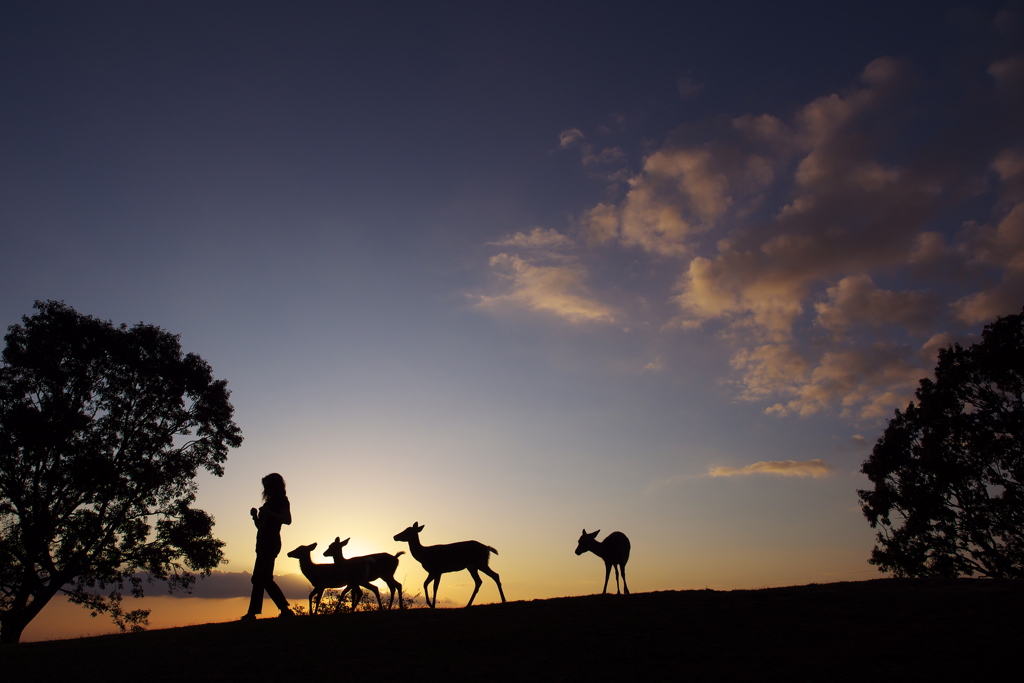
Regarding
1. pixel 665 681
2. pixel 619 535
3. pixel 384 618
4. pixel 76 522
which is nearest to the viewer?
pixel 665 681

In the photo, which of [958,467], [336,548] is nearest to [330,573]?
[336,548]

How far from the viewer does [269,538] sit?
16422 mm

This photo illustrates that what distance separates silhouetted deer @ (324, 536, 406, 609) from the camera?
1906cm

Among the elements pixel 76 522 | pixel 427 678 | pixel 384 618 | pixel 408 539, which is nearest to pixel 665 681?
pixel 427 678

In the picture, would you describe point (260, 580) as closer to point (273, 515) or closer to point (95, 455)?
point (273, 515)

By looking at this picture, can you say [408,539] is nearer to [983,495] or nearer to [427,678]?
[427,678]

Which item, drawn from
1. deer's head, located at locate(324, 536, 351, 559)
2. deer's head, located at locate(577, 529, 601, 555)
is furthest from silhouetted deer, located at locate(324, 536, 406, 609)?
deer's head, located at locate(577, 529, 601, 555)

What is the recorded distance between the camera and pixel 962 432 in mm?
27734

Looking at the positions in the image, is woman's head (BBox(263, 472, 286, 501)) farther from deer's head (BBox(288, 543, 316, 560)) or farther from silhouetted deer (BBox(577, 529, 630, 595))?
silhouetted deer (BBox(577, 529, 630, 595))

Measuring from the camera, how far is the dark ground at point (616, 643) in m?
9.63

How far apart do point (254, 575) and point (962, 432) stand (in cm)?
2948

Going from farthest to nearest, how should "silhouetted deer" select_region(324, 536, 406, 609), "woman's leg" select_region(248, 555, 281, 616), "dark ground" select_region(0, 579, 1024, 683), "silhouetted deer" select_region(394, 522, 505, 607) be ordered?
"silhouetted deer" select_region(324, 536, 406, 609)
"silhouetted deer" select_region(394, 522, 505, 607)
"woman's leg" select_region(248, 555, 281, 616)
"dark ground" select_region(0, 579, 1024, 683)

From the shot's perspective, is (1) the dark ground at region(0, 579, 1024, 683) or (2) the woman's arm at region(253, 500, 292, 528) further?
(2) the woman's arm at region(253, 500, 292, 528)

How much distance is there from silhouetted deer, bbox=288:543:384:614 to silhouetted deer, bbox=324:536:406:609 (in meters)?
0.18
